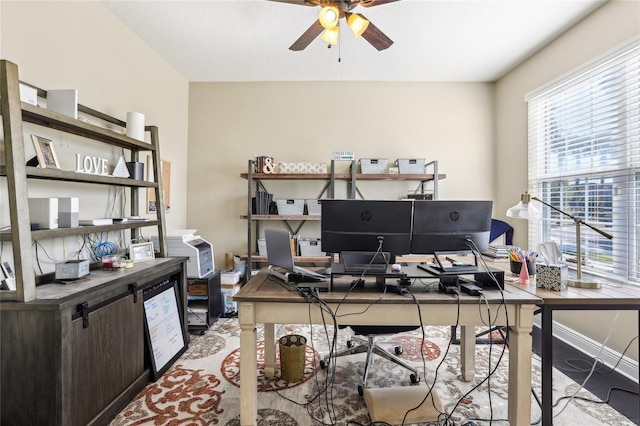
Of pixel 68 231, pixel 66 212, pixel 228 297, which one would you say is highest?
pixel 66 212

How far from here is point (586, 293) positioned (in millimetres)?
1407

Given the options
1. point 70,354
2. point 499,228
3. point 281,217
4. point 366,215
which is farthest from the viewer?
point 281,217

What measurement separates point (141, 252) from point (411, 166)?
9.45ft

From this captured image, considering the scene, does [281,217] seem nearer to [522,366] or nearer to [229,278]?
[229,278]

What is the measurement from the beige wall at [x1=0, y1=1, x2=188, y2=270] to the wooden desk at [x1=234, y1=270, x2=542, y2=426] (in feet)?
4.80

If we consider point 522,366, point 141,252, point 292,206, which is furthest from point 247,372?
point 292,206

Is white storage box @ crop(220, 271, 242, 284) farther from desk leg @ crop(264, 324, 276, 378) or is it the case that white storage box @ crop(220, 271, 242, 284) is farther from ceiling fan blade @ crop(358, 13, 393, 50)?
ceiling fan blade @ crop(358, 13, 393, 50)

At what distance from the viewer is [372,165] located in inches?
132

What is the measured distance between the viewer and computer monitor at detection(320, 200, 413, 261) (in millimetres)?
1399

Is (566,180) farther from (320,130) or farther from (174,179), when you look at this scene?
(174,179)

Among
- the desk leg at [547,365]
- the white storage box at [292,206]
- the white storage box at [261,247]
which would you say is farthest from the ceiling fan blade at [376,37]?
the white storage box at [261,247]

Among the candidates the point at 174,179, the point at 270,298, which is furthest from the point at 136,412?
the point at 174,179

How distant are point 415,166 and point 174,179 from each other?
115 inches

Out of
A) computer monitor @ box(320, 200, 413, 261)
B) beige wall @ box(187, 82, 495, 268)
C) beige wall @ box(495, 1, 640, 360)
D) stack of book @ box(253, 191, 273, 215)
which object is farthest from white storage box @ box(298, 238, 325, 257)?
beige wall @ box(495, 1, 640, 360)
